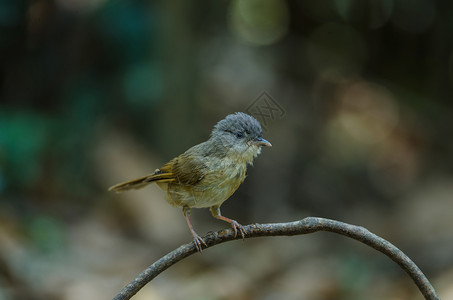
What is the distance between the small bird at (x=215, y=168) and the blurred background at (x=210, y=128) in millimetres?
2570

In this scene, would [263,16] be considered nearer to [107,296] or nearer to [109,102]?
[109,102]

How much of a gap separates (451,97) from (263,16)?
301 cm

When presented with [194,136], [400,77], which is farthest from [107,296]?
[400,77]

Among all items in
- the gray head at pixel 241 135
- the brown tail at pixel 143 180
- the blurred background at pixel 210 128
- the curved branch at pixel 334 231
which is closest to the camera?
the curved branch at pixel 334 231

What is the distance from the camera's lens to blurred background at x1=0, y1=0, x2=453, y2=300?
562 cm

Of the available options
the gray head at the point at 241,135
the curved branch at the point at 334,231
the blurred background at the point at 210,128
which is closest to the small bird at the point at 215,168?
the gray head at the point at 241,135

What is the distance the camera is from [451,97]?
25.5 feet

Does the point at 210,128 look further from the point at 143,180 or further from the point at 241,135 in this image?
the point at 241,135

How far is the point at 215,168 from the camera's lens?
2438mm

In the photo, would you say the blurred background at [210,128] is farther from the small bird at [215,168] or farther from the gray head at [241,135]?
the gray head at [241,135]

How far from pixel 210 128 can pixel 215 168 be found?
14.7 ft

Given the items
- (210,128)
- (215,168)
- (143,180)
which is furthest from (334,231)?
(210,128)

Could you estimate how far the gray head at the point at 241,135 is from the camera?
2223mm

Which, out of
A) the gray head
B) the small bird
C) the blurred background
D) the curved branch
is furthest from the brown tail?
the blurred background
